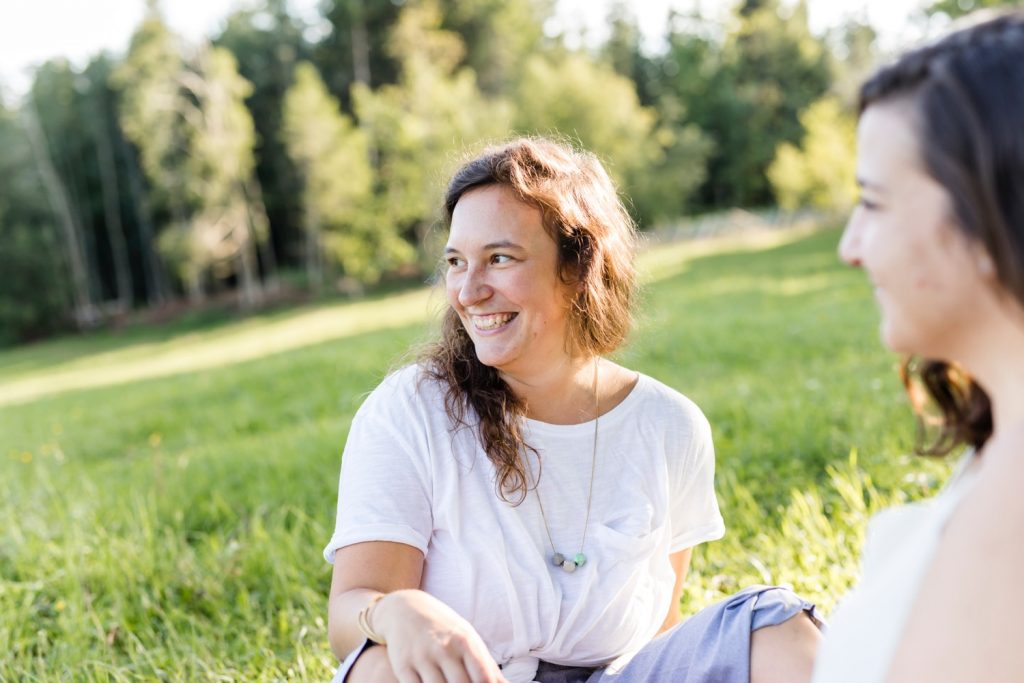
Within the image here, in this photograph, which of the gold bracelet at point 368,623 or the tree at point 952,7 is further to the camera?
the tree at point 952,7

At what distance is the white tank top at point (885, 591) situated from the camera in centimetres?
91

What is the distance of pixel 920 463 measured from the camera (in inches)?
149

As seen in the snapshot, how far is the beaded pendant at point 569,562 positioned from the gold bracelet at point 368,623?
435 millimetres

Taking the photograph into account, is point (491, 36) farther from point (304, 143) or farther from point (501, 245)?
point (501, 245)

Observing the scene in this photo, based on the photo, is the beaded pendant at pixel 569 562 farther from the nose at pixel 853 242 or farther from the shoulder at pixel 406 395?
the nose at pixel 853 242

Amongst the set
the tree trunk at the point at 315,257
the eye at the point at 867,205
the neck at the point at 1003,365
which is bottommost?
the tree trunk at the point at 315,257

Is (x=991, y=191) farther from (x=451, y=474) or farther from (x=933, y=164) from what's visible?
(x=451, y=474)

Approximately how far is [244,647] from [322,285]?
27584mm

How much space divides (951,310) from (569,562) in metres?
1.07

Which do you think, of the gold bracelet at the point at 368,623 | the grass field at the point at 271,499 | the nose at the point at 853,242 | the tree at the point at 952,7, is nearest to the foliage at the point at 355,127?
the tree at the point at 952,7

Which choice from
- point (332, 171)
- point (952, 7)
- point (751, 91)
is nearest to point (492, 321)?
point (952, 7)

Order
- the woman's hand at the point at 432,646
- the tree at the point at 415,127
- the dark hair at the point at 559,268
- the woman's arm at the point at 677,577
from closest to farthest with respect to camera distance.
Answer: the woman's hand at the point at 432,646 < the dark hair at the point at 559,268 < the woman's arm at the point at 677,577 < the tree at the point at 415,127

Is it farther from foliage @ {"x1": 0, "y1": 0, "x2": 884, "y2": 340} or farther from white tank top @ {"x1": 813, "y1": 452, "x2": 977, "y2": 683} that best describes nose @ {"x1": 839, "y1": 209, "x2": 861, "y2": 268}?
foliage @ {"x1": 0, "y1": 0, "x2": 884, "y2": 340}

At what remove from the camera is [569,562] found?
5.99ft
